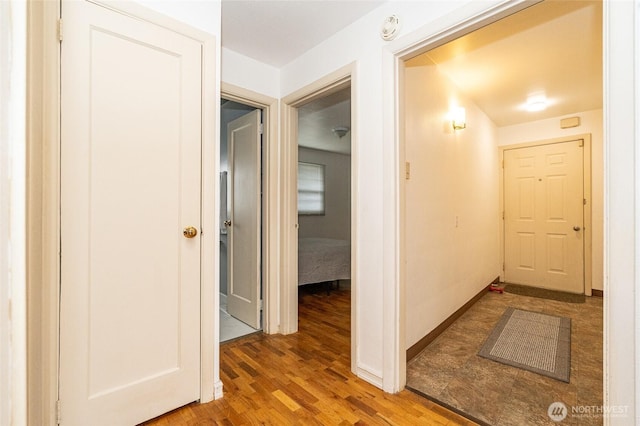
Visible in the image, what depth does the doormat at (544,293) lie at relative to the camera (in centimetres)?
388

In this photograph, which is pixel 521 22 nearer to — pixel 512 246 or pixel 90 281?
pixel 90 281

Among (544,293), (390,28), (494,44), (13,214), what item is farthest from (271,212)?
(544,293)

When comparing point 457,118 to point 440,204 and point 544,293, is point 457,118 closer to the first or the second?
point 440,204

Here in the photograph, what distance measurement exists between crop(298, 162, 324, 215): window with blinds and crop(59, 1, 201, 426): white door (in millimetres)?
4088

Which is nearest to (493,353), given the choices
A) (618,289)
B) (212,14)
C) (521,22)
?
(618,289)

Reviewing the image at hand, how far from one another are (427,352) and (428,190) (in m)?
1.33

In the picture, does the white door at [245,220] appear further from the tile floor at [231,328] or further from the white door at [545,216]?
the white door at [545,216]

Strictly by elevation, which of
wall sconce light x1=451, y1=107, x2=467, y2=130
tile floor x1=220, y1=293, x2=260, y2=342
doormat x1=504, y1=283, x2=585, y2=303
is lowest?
tile floor x1=220, y1=293, x2=260, y2=342

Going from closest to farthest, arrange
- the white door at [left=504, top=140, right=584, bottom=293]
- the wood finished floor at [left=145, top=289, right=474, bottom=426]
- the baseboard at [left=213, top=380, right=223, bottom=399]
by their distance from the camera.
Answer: the wood finished floor at [left=145, top=289, right=474, bottom=426], the baseboard at [left=213, top=380, right=223, bottom=399], the white door at [left=504, top=140, right=584, bottom=293]

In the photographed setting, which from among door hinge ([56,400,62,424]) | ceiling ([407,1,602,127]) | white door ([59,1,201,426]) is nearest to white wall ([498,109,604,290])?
ceiling ([407,1,602,127])

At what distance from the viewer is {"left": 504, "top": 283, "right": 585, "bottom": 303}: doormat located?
3.88 m

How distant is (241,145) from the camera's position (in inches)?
121

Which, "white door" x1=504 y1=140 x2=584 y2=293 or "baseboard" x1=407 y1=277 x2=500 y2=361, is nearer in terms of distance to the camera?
"baseboard" x1=407 y1=277 x2=500 y2=361

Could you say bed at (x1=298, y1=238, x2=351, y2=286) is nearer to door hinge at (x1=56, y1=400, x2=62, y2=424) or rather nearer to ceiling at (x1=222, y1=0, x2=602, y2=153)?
ceiling at (x1=222, y1=0, x2=602, y2=153)
